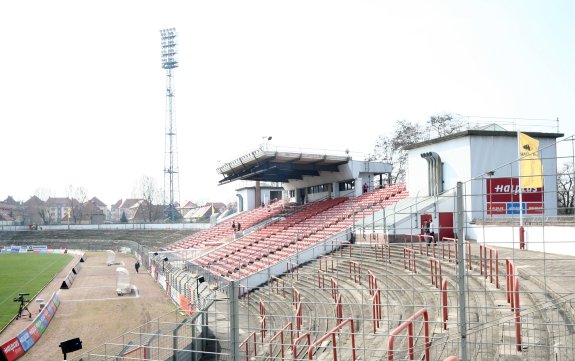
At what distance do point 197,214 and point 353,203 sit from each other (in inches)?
4609

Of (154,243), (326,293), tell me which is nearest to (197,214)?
(154,243)

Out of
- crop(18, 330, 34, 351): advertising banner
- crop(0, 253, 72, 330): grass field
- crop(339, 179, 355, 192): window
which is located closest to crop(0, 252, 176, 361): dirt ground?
crop(18, 330, 34, 351): advertising banner

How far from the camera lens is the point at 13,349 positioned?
55.3ft

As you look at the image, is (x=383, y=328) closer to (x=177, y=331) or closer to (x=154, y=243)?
(x=177, y=331)

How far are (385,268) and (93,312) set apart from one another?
1582cm

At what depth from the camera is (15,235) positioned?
2928 inches

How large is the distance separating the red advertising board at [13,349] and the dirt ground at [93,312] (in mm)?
287

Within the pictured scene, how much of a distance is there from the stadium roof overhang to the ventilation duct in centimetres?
925

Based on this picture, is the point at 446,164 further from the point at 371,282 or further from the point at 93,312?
the point at 93,312

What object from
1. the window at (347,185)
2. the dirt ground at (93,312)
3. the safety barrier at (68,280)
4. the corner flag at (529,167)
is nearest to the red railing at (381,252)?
the corner flag at (529,167)

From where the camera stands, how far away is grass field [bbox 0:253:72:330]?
2582cm

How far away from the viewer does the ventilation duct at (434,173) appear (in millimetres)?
21516

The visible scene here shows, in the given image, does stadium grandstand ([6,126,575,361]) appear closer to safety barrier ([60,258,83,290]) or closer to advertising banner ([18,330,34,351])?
advertising banner ([18,330,34,351])

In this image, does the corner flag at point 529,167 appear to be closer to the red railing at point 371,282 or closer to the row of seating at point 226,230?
the red railing at point 371,282
